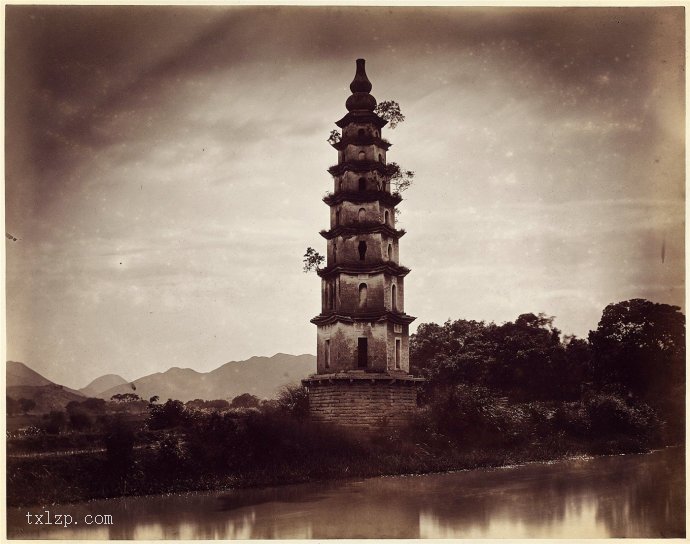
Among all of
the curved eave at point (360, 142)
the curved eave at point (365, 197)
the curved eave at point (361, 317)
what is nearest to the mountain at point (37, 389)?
the curved eave at point (361, 317)

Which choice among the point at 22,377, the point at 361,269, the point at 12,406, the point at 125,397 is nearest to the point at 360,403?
the point at 361,269

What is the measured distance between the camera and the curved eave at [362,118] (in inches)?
1212

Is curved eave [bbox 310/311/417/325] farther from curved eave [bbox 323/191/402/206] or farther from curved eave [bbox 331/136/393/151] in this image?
curved eave [bbox 331/136/393/151]

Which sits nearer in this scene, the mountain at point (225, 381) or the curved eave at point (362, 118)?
the mountain at point (225, 381)

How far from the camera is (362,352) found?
30.7 meters

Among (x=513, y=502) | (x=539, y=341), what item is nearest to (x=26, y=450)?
(x=513, y=502)

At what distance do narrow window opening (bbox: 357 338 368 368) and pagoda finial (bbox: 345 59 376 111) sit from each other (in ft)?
31.1

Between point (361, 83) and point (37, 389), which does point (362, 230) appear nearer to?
point (361, 83)

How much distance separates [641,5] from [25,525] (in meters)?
21.7

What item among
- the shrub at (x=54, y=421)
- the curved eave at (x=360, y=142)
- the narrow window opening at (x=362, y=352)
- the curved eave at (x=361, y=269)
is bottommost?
the shrub at (x=54, y=421)

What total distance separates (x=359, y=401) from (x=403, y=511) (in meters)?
9.21

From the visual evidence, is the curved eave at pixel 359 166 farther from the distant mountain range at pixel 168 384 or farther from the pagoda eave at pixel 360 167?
the distant mountain range at pixel 168 384

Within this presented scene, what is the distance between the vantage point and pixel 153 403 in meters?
25.0

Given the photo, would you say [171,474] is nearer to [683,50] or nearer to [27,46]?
[27,46]
